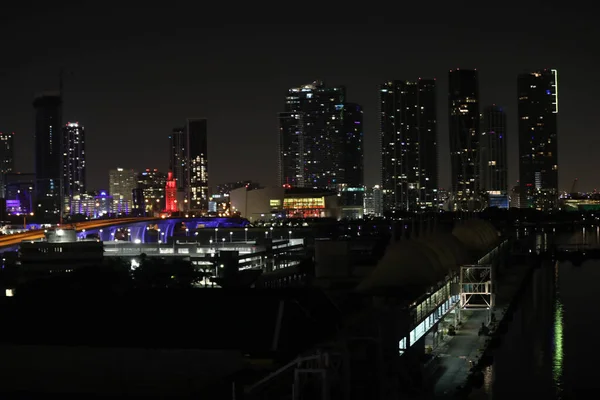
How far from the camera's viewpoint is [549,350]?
1035 inches

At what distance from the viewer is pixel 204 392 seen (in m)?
13.4

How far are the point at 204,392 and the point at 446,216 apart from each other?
11190 cm

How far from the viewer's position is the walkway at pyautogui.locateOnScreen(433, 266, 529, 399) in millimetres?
20156

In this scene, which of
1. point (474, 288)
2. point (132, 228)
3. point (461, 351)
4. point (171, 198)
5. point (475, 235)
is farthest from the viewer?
point (171, 198)

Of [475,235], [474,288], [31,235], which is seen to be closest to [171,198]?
[31,235]

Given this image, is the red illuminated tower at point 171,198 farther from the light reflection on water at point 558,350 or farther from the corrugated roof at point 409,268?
the corrugated roof at point 409,268

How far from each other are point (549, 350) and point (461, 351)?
12.1 feet

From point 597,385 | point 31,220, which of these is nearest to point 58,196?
point 31,220

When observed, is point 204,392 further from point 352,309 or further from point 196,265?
point 196,265

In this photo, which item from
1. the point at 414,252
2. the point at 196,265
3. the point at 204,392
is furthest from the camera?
the point at 196,265

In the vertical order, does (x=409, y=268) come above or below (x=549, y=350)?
above

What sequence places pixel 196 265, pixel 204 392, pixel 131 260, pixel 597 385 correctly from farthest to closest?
pixel 131 260 < pixel 196 265 < pixel 597 385 < pixel 204 392

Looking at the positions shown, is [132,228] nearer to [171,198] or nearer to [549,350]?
[171,198]

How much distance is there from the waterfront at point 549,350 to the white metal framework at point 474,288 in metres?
1.43
